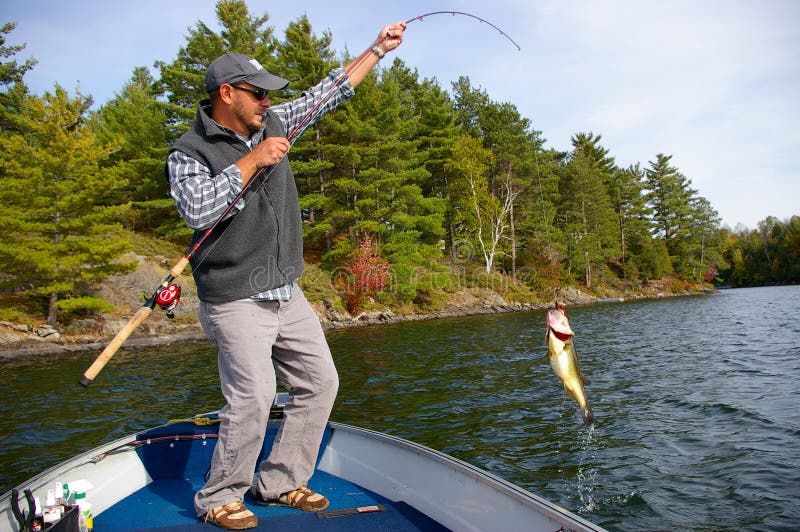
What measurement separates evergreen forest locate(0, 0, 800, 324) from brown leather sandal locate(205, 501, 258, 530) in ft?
72.3

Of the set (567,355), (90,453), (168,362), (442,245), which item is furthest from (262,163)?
(442,245)

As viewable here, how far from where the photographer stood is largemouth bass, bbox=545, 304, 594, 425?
349cm

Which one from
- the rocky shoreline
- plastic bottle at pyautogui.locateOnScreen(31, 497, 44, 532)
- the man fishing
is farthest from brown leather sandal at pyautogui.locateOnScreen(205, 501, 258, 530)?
the rocky shoreline

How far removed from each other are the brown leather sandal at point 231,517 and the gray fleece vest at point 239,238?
1.04 m

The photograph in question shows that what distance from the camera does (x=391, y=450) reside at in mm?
3287

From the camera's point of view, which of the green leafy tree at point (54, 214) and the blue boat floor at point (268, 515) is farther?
the green leafy tree at point (54, 214)

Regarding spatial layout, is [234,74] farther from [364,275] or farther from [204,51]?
[204,51]

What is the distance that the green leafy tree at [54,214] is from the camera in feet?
68.8

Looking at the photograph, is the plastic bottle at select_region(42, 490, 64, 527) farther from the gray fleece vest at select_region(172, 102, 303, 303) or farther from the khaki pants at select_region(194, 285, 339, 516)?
the gray fleece vest at select_region(172, 102, 303, 303)

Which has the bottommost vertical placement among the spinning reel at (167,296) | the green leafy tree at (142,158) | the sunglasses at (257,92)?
the spinning reel at (167,296)

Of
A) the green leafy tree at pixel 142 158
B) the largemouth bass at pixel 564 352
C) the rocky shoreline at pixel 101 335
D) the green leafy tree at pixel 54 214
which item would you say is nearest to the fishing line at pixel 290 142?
the largemouth bass at pixel 564 352

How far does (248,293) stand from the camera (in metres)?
2.75

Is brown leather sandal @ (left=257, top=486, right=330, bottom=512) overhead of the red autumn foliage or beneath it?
beneath

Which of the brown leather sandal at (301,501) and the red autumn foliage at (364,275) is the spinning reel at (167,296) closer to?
the brown leather sandal at (301,501)
